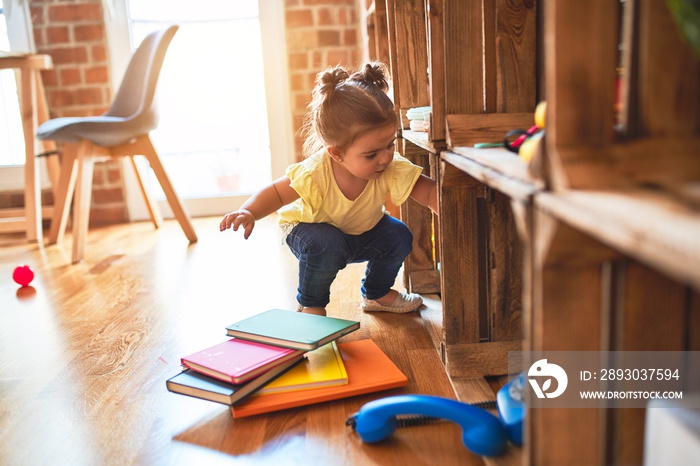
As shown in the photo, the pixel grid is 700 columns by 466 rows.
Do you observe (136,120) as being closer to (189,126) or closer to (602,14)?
(189,126)

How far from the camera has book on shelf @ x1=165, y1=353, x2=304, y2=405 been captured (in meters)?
1.10

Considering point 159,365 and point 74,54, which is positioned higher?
point 74,54

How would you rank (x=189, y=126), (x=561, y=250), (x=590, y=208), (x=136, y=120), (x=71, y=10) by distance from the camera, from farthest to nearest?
(x=189, y=126), (x=71, y=10), (x=136, y=120), (x=561, y=250), (x=590, y=208)

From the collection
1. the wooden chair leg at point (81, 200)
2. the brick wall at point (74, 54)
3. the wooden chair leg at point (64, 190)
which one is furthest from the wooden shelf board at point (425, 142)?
the brick wall at point (74, 54)

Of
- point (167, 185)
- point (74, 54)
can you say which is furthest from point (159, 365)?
point (74, 54)

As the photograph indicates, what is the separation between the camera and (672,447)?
0.58 metres

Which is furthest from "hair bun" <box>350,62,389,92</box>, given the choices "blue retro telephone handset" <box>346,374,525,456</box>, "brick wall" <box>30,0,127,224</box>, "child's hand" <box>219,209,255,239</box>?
"brick wall" <box>30,0,127,224</box>

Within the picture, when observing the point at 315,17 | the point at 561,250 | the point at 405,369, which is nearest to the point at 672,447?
the point at 561,250

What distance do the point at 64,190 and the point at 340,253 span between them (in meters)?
1.75

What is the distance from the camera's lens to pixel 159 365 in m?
1.36

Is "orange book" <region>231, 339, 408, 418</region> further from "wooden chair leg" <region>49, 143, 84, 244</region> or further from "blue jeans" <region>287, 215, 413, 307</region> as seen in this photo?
"wooden chair leg" <region>49, 143, 84, 244</region>

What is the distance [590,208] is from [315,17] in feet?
9.78

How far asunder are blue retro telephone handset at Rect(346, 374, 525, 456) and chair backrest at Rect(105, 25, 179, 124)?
202 cm

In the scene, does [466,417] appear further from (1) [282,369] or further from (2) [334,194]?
(2) [334,194]
